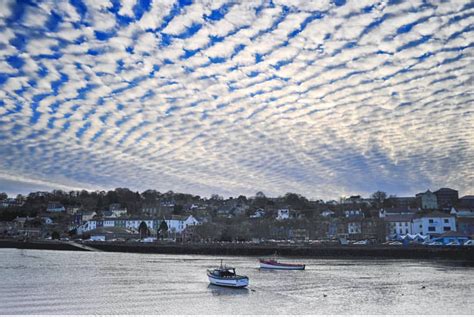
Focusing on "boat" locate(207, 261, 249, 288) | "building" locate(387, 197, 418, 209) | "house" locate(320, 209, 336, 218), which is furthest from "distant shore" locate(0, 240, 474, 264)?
"building" locate(387, 197, 418, 209)

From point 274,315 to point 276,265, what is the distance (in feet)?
102

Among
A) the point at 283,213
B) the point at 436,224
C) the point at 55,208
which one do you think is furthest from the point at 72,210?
the point at 436,224

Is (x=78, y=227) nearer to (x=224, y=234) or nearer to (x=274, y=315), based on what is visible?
(x=224, y=234)

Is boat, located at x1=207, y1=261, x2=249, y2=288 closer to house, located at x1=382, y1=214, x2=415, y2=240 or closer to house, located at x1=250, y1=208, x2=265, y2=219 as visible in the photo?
house, located at x1=382, y1=214, x2=415, y2=240

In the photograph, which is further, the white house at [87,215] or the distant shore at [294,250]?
the white house at [87,215]

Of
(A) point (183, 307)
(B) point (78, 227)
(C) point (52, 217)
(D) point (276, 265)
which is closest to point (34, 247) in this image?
(B) point (78, 227)

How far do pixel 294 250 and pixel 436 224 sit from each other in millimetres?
31651

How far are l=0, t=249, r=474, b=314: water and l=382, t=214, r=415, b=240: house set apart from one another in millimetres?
52615

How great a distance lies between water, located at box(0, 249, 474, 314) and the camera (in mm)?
29625

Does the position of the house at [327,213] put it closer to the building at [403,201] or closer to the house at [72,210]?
the building at [403,201]

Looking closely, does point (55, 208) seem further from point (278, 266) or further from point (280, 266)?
point (280, 266)

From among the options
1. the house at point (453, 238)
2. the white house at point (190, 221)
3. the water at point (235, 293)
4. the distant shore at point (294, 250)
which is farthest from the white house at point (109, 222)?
the house at point (453, 238)

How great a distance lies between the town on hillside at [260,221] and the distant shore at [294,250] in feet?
18.8

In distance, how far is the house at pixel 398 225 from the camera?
343 ft
